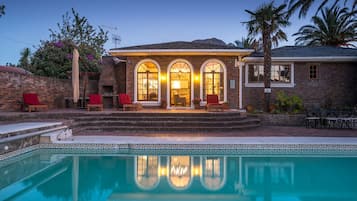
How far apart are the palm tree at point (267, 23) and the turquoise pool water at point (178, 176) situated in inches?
323

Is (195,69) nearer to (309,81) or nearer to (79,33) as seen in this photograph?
(309,81)

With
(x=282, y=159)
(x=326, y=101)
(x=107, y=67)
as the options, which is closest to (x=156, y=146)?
(x=282, y=159)

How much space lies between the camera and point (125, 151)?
9648 millimetres

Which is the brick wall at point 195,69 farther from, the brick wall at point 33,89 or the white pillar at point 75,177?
the white pillar at point 75,177

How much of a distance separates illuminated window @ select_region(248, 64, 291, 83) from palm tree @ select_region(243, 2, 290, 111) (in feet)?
6.07

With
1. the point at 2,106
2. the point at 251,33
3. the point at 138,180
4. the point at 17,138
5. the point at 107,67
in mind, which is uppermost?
the point at 251,33

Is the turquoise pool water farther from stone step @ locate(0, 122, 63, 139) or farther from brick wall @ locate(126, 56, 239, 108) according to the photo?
brick wall @ locate(126, 56, 239, 108)

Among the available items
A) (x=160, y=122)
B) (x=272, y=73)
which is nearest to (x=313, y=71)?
(x=272, y=73)

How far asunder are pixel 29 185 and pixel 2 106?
29.5 feet

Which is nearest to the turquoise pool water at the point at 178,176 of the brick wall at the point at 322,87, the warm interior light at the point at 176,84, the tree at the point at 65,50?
the warm interior light at the point at 176,84

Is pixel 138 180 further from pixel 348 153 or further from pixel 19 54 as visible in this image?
pixel 19 54

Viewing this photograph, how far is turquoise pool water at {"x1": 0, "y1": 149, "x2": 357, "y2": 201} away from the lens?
6156 millimetres

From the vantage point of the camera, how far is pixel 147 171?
25.8 feet

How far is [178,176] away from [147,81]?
1093 cm
